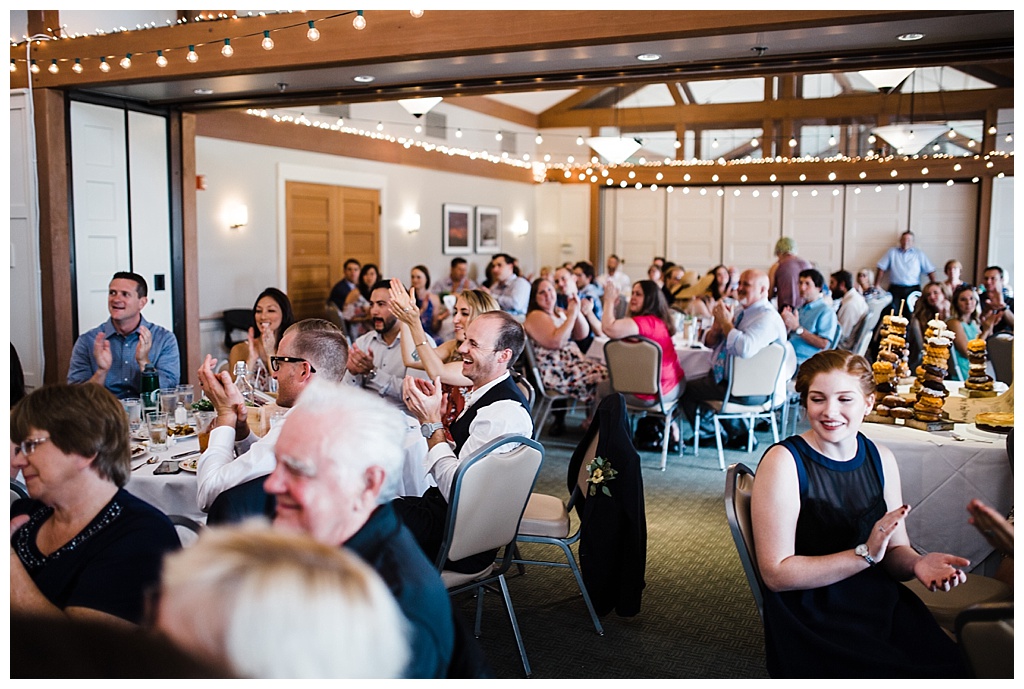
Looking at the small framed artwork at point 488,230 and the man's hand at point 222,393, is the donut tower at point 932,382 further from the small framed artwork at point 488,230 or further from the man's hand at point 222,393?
the small framed artwork at point 488,230

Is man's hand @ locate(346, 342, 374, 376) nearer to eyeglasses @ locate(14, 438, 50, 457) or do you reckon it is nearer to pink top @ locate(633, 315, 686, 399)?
pink top @ locate(633, 315, 686, 399)

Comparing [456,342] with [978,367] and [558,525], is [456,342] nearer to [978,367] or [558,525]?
[558,525]

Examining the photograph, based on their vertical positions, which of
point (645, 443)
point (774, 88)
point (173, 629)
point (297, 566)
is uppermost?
point (774, 88)

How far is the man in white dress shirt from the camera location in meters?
2.45

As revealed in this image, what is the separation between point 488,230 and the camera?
14523mm

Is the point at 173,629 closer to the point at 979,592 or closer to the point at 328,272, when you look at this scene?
the point at 979,592

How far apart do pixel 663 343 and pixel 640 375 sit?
331mm

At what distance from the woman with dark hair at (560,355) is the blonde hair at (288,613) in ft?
17.1

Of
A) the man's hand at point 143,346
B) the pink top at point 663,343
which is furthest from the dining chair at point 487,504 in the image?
the pink top at point 663,343

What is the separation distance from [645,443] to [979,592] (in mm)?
4174

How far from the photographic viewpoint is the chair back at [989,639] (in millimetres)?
1858

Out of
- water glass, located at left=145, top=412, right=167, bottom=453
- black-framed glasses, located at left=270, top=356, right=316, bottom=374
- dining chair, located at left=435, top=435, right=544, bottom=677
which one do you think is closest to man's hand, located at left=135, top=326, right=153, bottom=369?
water glass, located at left=145, top=412, right=167, bottom=453
